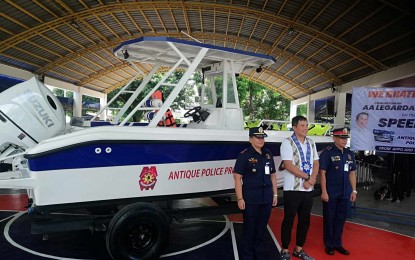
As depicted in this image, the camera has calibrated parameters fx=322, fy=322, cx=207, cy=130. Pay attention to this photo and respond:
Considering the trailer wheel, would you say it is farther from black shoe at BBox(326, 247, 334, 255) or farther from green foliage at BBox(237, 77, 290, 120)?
green foliage at BBox(237, 77, 290, 120)

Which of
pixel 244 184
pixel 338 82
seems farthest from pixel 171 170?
pixel 338 82

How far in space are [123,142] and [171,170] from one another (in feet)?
2.06

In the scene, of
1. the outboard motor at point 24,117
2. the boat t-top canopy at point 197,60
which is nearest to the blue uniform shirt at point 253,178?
the boat t-top canopy at point 197,60

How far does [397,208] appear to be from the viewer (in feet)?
20.2

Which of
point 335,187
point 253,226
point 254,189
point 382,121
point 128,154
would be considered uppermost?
point 382,121

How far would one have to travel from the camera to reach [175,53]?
4.62m

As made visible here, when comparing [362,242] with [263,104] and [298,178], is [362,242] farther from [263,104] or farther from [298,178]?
[263,104]

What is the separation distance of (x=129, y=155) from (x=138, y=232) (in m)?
0.81

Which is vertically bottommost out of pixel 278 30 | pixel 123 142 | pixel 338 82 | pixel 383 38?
pixel 123 142

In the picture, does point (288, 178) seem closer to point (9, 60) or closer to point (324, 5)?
point (324, 5)

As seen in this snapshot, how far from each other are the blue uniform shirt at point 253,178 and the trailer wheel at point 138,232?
95 cm

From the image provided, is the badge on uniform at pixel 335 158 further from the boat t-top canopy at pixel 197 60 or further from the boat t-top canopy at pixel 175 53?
the boat t-top canopy at pixel 175 53

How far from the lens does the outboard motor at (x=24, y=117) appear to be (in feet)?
11.9

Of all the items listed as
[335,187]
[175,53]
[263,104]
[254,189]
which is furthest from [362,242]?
[263,104]
